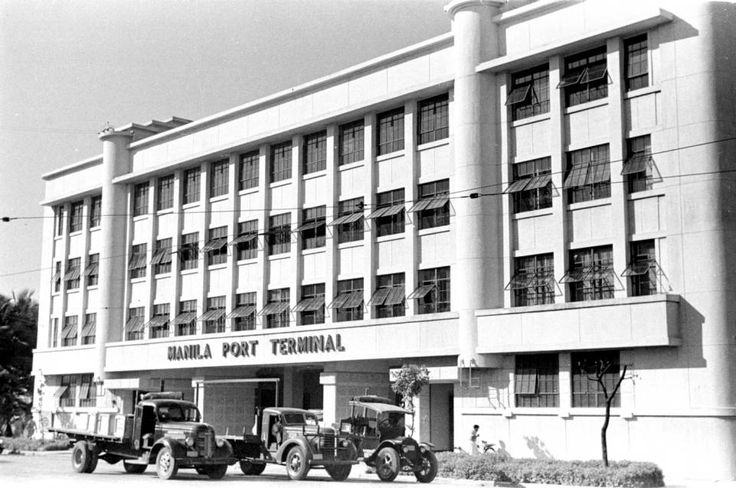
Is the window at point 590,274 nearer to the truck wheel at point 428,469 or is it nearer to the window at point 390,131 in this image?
the truck wheel at point 428,469

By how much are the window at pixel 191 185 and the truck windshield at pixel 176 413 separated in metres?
23.2

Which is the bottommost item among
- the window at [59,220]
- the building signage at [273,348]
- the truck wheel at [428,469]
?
the truck wheel at [428,469]

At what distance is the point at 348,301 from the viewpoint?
42.9 meters

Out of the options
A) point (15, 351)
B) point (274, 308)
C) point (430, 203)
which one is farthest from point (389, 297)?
point (15, 351)

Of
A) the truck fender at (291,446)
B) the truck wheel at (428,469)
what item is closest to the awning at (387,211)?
the truck wheel at (428,469)

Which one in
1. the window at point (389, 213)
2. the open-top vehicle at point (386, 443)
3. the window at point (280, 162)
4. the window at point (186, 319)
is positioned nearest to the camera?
the open-top vehicle at point (386, 443)

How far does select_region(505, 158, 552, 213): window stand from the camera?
36281 mm

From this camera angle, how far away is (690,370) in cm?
3134

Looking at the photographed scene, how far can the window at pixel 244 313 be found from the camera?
47812mm

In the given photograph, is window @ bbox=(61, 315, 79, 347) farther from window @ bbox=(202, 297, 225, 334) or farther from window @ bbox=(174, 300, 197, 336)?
window @ bbox=(202, 297, 225, 334)

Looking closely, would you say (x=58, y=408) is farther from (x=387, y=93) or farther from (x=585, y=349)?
→ (x=585, y=349)

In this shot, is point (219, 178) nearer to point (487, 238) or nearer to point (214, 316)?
point (214, 316)

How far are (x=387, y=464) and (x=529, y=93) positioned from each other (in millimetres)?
16747

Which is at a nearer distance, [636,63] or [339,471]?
[339,471]
